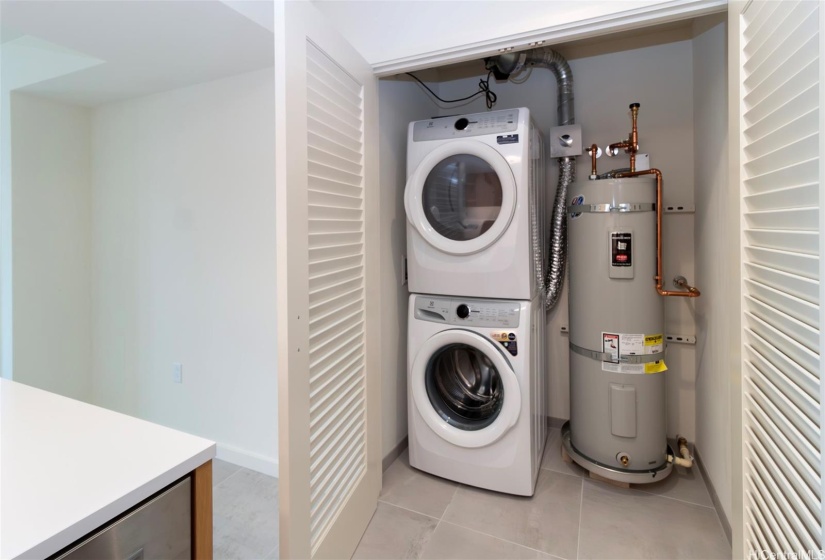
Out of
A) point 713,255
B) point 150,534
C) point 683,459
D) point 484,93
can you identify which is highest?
point 484,93

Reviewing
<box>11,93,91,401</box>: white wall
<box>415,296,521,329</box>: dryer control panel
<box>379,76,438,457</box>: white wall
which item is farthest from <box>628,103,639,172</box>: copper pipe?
<box>11,93,91,401</box>: white wall

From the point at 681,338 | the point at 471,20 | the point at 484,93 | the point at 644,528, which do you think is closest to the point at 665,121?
the point at 484,93

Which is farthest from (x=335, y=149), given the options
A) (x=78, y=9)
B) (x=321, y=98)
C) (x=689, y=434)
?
(x=689, y=434)

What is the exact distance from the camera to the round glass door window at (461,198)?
6.04ft

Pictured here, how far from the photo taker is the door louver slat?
1.25 metres

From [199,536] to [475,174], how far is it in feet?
5.39

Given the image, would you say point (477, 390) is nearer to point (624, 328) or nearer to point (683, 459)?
point (624, 328)

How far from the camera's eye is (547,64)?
220 centimetres

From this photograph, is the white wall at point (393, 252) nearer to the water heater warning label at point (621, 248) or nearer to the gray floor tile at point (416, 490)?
the gray floor tile at point (416, 490)

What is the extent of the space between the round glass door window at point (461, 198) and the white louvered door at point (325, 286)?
337 millimetres

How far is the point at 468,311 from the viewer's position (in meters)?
1.84

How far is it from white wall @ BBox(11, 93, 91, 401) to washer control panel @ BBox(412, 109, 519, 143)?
2.51 metres

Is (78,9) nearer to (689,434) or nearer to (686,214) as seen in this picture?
(686,214)

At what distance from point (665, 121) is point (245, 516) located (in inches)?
117
